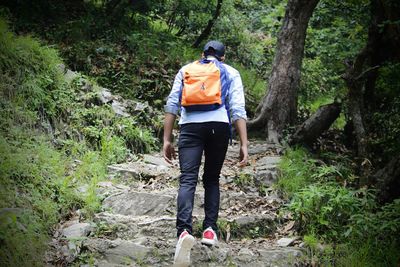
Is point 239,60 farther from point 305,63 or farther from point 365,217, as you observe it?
point 365,217

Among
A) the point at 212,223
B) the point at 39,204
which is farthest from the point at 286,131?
the point at 39,204

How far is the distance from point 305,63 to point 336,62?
53.0 inches

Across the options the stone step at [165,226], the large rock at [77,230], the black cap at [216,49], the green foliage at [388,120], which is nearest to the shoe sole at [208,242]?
the stone step at [165,226]

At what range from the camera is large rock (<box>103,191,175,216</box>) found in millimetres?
5691

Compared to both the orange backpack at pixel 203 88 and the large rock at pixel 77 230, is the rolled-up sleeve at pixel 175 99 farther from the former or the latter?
the large rock at pixel 77 230

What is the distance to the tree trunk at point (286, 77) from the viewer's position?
9.33m

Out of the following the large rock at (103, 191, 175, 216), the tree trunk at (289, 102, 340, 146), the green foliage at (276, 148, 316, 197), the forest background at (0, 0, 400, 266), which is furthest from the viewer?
the tree trunk at (289, 102, 340, 146)

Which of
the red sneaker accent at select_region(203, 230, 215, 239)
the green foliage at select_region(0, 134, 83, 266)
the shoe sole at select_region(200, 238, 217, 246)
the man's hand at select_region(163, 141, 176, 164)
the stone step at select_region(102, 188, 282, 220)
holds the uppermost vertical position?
the man's hand at select_region(163, 141, 176, 164)

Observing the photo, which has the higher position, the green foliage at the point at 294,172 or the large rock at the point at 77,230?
the large rock at the point at 77,230

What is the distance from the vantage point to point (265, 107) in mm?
9414

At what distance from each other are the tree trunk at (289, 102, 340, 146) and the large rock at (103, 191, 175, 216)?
3820 millimetres

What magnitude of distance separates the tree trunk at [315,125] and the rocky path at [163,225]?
1.40 metres

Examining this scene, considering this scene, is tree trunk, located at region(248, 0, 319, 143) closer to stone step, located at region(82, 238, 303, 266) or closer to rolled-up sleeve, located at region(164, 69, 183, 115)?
stone step, located at region(82, 238, 303, 266)

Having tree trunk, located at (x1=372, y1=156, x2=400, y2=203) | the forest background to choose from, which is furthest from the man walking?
tree trunk, located at (x1=372, y1=156, x2=400, y2=203)
